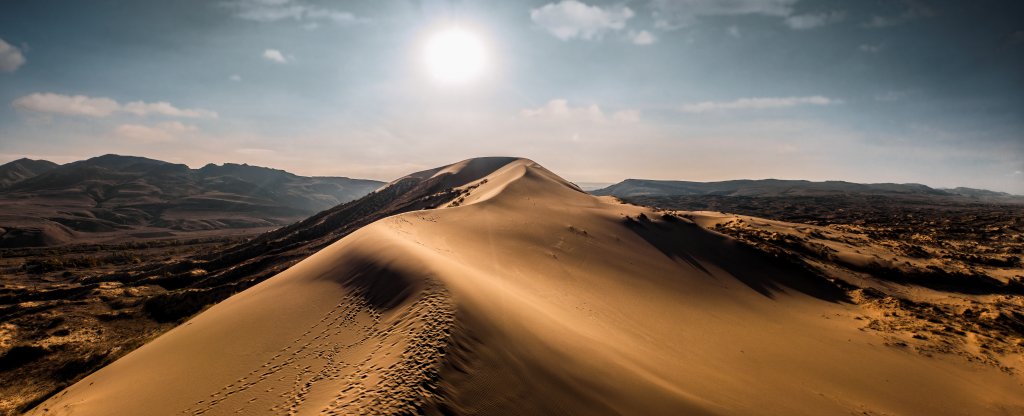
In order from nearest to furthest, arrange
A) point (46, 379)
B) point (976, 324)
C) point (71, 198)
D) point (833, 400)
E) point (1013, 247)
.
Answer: point (833, 400), point (46, 379), point (976, 324), point (1013, 247), point (71, 198)

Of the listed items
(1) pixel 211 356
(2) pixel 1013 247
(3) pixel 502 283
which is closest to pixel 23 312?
(1) pixel 211 356

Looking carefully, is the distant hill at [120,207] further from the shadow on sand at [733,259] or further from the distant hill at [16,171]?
the shadow on sand at [733,259]

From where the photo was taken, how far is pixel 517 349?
7.95m

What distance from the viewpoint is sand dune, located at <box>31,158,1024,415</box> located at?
23.4 ft

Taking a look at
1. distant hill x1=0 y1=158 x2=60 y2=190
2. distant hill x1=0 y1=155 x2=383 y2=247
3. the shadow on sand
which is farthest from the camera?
distant hill x1=0 y1=158 x2=60 y2=190

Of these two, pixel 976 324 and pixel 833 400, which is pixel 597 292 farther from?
pixel 976 324

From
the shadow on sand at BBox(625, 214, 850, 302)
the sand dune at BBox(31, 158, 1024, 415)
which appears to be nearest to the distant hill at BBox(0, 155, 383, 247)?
the sand dune at BBox(31, 158, 1024, 415)

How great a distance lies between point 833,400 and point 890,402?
5.80ft

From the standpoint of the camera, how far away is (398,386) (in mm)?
6219

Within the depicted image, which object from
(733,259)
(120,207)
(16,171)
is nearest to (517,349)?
(733,259)

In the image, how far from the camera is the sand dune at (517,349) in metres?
7.12

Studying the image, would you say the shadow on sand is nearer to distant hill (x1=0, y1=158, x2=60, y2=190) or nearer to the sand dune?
the sand dune

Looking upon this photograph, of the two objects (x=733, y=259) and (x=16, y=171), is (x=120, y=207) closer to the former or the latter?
(x=16, y=171)

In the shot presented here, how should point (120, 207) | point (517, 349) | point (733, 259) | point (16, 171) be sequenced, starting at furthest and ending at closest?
point (16, 171)
point (120, 207)
point (733, 259)
point (517, 349)
